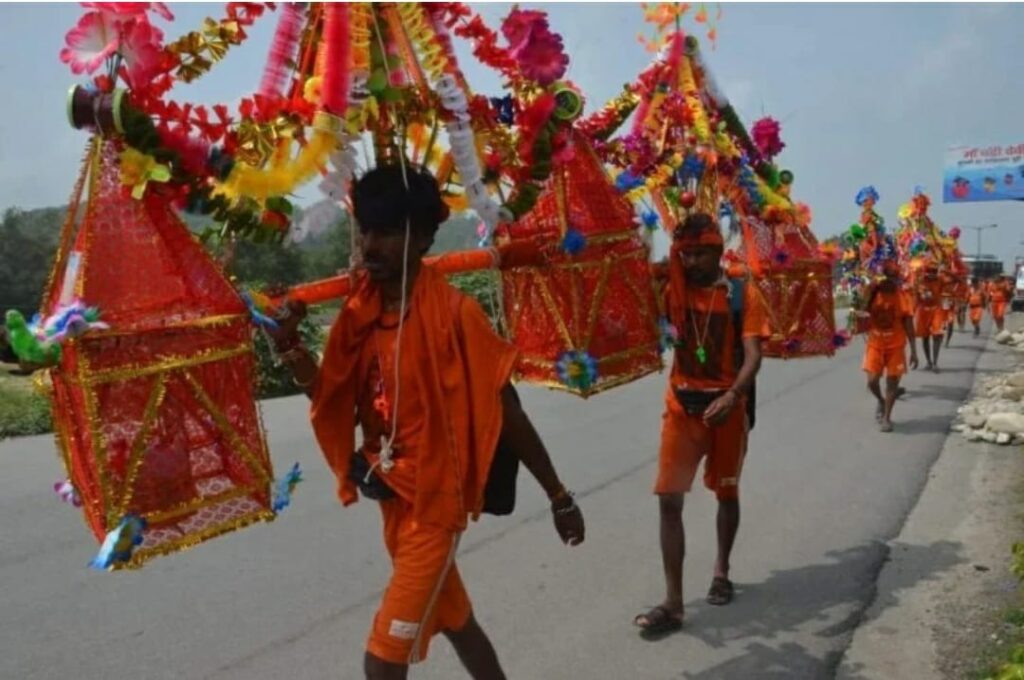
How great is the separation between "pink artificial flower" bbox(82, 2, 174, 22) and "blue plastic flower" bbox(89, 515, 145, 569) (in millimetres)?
1230

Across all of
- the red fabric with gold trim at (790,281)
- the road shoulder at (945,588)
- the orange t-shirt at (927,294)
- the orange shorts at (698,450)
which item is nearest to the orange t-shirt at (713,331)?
the orange shorts at (698,450)

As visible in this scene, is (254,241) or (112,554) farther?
(254,241)

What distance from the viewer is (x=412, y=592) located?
260 centimetres

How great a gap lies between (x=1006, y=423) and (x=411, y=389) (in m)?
7.37

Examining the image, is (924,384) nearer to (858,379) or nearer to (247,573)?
(858,379)

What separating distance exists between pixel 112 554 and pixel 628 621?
8.10 ft

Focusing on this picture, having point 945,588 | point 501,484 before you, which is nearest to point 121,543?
point 501,484

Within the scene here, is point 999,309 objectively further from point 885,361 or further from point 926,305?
point 885,361

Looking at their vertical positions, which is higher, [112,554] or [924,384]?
[112,554]

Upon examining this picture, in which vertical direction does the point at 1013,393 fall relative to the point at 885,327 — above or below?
below

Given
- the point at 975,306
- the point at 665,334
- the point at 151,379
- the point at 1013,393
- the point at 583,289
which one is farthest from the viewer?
the point at 975,306

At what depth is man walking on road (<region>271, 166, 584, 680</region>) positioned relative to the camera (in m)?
2.60

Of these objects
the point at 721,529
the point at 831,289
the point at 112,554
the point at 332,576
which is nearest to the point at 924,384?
the point at 831,289

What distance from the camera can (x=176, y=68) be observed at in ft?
8.14
